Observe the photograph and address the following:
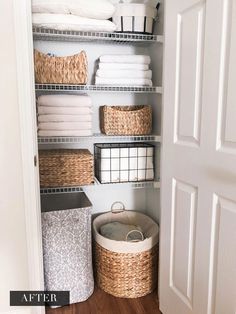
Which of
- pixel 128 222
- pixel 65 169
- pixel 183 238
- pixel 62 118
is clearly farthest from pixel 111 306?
pixel 62 118

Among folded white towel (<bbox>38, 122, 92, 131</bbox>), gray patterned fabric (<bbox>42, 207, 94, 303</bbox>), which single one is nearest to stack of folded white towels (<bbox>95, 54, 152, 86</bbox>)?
folded white towel (<bbox>38, 122, 92, 131</bbox>)

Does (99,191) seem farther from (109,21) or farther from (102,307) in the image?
(109,21)

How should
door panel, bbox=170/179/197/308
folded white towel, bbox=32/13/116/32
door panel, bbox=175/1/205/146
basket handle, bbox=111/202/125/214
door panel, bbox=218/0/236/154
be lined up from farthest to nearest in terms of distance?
basket handle, bbox=111/202/125/214 → folded white towel, bbox=32/13/116/32 → door panel, bbox=170/179/197/308 → door panel, bbox=175/1/205/146 → door panel, bbox=218/0/236/154

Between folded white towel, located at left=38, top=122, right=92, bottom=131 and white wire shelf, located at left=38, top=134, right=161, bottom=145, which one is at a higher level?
folded white towel, located at left=38, top=122, right=92, bottom=131

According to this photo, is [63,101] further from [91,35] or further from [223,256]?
[223,256]

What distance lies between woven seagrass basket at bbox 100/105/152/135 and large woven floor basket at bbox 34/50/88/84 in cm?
26

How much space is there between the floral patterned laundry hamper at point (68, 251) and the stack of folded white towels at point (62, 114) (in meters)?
0.45

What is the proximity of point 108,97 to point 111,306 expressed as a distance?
1.30 meters

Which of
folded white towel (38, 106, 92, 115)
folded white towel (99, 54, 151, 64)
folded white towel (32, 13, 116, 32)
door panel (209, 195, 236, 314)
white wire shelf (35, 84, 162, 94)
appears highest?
folded white towel (32, 13, 116, 32)

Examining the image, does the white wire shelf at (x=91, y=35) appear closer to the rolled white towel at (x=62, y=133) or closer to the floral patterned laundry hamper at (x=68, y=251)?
the rolled white towel at (x=62, y=133)

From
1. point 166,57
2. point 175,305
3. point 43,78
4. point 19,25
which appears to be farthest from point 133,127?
point 175,305

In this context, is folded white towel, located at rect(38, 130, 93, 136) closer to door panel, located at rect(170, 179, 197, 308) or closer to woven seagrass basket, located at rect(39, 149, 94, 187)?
woven seagrass basket, located at rect(39, 149, 94, 187)

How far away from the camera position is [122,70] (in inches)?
61.4

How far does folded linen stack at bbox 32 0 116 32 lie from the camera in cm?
133
